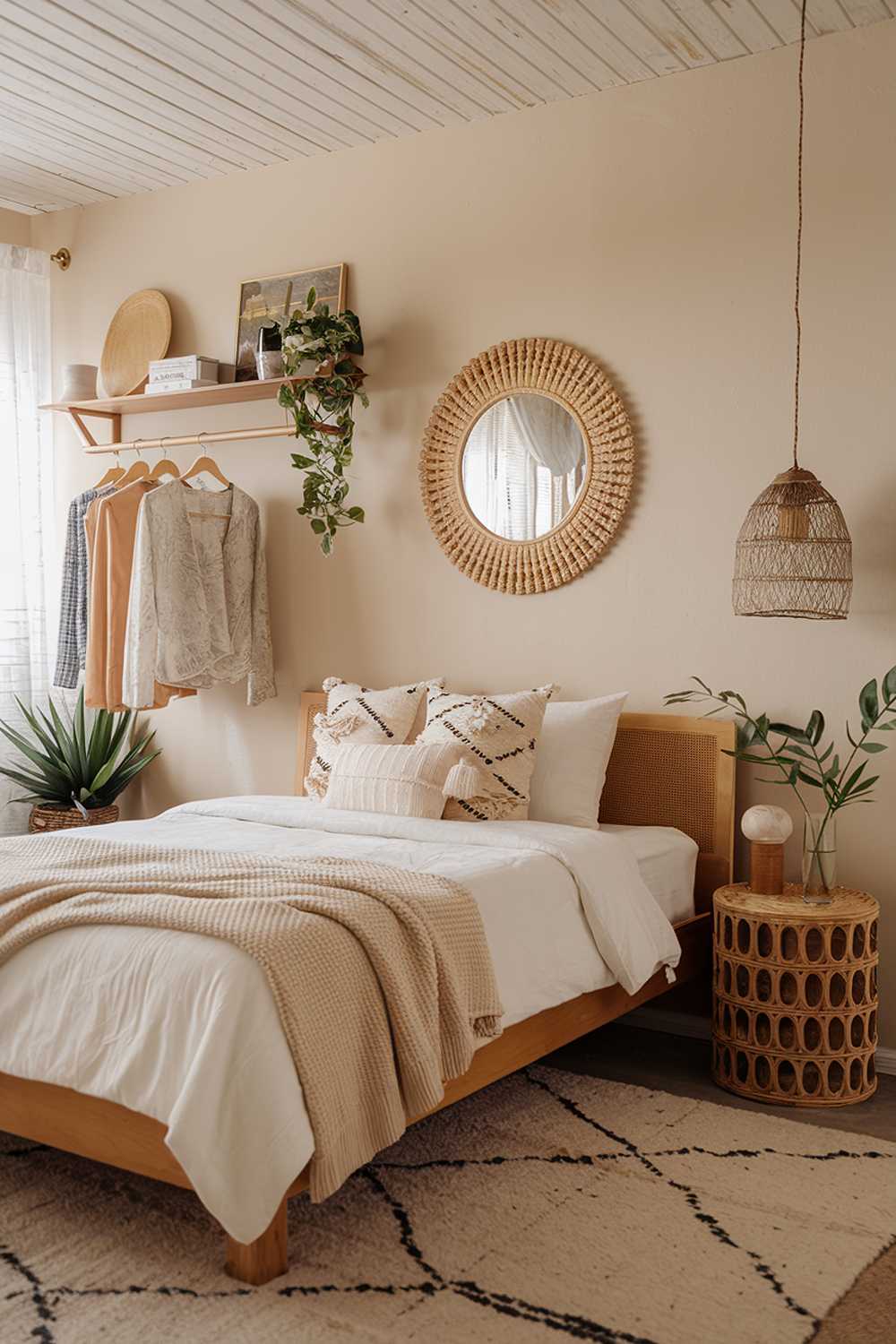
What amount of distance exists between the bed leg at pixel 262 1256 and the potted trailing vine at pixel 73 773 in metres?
2.60

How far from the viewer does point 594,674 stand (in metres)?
3.98

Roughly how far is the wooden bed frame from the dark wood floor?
8.3 inches

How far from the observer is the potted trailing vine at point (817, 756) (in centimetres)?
333

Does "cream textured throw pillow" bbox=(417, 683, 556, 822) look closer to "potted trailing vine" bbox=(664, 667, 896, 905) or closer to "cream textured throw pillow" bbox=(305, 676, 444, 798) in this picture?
"cream textured throw pillow" bbox=(305, 676, 444, 798)

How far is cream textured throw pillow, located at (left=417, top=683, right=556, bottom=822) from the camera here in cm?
358

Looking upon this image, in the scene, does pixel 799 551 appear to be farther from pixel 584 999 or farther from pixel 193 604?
pixel 193 604

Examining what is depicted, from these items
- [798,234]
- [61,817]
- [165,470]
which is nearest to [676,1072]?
[798,234]

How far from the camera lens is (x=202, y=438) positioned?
466cm

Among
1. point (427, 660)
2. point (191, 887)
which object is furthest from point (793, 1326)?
point (427, 660)

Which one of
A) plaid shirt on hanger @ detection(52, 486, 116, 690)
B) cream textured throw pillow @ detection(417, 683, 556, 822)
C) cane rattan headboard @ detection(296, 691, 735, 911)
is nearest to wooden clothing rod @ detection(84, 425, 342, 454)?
plaid shirt on hanger @ detection(52, 486, 116, 690)

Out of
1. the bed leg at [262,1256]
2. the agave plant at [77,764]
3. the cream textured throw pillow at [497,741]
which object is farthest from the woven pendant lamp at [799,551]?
the agave plant at [77,764]

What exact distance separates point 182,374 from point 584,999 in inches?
106

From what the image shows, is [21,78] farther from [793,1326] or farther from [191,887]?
[793,1326]

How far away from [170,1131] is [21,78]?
3.20 m
